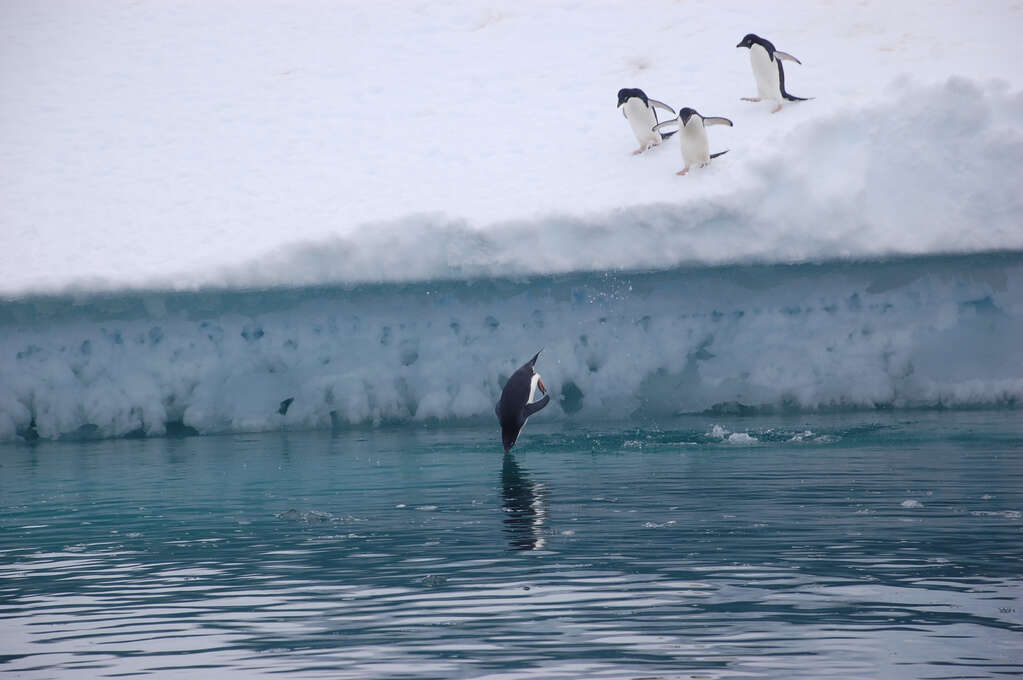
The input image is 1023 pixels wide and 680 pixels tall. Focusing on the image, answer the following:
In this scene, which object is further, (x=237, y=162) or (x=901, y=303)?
(x=237, y=162)

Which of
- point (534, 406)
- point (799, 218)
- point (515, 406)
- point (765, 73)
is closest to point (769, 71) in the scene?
point (765, 73)

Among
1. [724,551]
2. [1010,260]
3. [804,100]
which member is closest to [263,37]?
[804,100]

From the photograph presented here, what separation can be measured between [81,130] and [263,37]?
3.21 meters

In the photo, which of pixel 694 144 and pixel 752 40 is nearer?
pixel 694 144

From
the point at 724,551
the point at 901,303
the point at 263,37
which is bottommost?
the point at 724,551

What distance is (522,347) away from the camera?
1189 centimetres

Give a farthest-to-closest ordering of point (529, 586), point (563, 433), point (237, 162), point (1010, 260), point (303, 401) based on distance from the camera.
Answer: point (237, 162), point (303, 401), point (1010, 260), point (563, 433), point (529, 586)

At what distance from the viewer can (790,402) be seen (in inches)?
456

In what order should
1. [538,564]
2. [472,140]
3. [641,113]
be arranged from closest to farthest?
1. [538,564]
2. [641,113]
3. [472,140]

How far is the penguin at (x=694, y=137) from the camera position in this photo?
11.5 metres

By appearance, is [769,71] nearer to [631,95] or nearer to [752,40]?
[752,40]

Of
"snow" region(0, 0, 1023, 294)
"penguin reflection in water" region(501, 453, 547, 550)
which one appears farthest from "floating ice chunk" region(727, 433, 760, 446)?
"snow" region(0, 0, 1023, 294)

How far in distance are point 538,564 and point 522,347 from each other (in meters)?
7.18

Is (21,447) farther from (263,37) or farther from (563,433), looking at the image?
(263,37)
